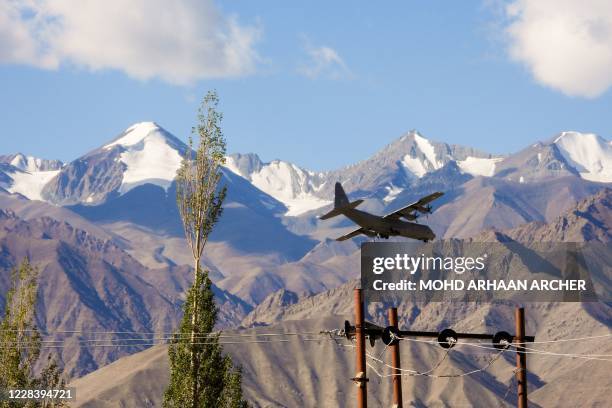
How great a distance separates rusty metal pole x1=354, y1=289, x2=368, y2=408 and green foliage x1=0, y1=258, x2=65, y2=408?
134 feet

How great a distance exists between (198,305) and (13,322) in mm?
18146

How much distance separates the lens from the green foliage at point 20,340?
2948 inches

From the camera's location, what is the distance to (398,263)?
1673 inches

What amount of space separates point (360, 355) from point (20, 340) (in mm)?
43114

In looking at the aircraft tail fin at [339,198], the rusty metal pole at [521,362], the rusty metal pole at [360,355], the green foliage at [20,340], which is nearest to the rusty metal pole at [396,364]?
the rusty metal pole at [360,355]

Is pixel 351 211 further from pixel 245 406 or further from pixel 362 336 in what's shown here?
pixel 362 336

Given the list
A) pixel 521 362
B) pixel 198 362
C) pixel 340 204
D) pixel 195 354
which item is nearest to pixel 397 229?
pixel 521 362

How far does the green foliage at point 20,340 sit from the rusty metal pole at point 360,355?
40922 millimetres

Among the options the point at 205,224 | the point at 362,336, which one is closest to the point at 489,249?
the point at 362,336

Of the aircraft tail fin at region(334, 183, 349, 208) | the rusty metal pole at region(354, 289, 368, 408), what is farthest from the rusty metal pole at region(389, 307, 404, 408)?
the aircraft tail fin at region(334, 183, 349, 208)

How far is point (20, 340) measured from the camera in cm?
7612

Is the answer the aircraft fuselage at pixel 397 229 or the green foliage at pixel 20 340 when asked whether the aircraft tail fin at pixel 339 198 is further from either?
the green foliage at pixel 20 340

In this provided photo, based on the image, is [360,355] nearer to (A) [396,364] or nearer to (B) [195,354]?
(A) [396,364]

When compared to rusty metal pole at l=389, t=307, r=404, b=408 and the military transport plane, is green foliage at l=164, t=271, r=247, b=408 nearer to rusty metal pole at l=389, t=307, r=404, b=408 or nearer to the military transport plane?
the military transport plane
